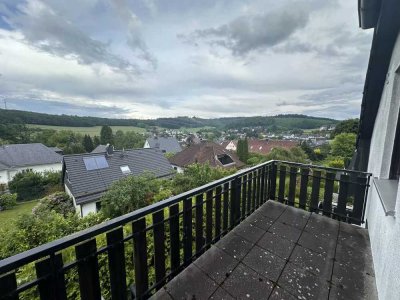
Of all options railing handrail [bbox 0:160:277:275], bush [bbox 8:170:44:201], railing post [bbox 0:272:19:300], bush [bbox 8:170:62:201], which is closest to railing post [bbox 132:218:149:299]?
railing handrail [bbox 0:160:277:275]

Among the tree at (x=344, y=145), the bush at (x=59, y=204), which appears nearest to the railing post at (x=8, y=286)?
the bush at (x=59, y=204)

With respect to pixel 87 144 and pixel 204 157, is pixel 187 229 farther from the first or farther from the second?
pixel 87 144

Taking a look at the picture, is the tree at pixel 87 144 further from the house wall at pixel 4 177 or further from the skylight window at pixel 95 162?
the skylight window at pixel 95 162

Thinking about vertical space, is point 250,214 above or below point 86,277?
below

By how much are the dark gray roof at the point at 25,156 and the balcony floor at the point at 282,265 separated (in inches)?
1524

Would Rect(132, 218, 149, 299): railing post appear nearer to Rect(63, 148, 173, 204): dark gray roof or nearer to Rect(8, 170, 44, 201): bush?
Rect(63, 148, 173, 204): dark gray roof

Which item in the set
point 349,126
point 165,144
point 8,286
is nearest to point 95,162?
point 8,286

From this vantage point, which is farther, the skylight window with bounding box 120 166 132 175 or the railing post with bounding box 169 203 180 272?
the skylight window with bounding box 120 166 132 175

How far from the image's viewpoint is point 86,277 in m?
1.29

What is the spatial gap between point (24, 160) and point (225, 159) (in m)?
32.4

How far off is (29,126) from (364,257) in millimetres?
71611

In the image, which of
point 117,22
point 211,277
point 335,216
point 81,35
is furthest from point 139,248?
point 81,35

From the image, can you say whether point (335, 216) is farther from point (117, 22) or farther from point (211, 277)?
point (117, 22)

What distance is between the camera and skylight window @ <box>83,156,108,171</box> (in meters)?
15.7
